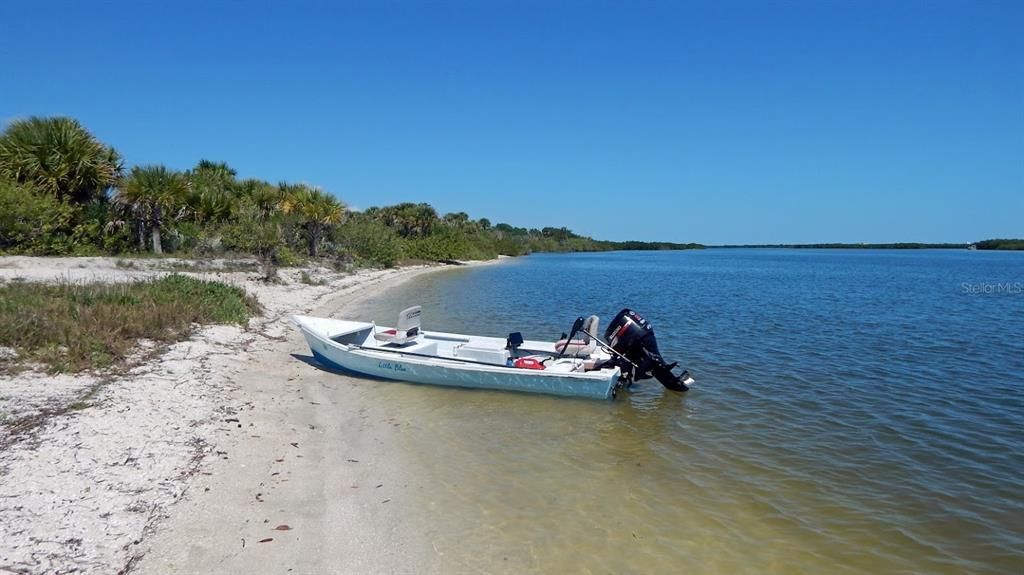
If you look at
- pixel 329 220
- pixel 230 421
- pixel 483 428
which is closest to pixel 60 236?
pixel 329 220

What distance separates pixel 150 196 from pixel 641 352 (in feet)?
96.8

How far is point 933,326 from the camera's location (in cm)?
2231

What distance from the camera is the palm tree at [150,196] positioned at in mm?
30359

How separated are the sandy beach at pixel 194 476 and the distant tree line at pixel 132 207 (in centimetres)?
2039

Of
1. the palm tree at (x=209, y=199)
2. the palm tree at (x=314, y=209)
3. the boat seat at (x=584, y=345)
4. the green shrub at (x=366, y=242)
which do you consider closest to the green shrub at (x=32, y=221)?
the palm tree at (x=209, y=199)

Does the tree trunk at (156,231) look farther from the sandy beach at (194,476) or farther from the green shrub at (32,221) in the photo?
the sandy beach at (194,476)

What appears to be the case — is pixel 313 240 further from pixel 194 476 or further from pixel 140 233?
pixel 194 476

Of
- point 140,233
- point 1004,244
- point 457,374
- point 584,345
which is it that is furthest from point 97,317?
point 1004,244

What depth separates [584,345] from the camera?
1360 cm

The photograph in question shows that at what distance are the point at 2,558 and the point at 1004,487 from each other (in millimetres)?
11564

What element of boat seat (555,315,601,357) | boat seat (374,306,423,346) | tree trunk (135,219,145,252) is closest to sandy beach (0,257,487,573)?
boat seat (374,306,423,346)

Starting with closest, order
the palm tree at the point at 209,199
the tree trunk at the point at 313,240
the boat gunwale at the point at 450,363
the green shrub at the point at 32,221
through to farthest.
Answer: the boat gunwale at the point at 450,363 < the green shrub at the point at 32,221 < the palm tree at the point at 209,199 < the tree trunk at the point at 313,240

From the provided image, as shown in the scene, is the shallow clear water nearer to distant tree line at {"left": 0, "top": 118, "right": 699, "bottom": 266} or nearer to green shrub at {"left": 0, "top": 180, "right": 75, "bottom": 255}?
green shrub at {"left": 0, "top": 180, "right": 75, "bottom": 255}

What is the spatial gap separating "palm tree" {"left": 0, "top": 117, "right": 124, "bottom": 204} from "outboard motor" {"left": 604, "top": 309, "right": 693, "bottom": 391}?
28190 millimetres
